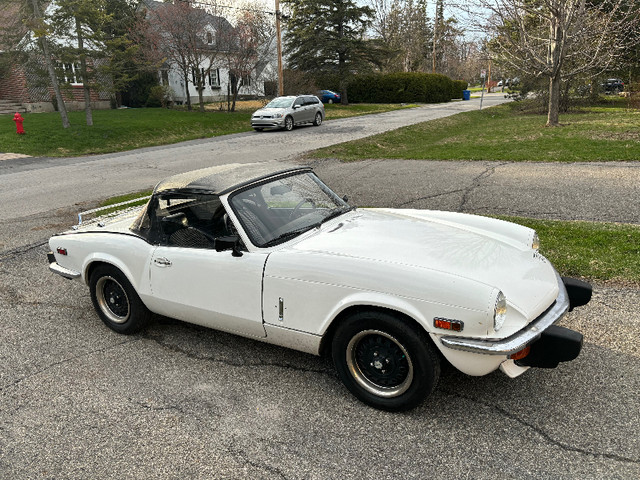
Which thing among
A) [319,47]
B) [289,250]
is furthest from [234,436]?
[319,47]

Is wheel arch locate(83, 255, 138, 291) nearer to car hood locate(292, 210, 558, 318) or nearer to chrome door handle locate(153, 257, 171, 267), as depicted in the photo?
chrome door handle locate(153, 257, 171, 267)

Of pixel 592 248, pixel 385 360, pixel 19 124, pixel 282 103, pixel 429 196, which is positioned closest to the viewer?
pixel 385 360

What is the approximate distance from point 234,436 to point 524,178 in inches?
341

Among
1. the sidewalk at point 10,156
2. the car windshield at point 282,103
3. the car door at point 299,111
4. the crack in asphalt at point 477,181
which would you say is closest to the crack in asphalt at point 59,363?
the crack in asphalt at point 477,181

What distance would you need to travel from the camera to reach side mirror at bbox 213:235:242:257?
3.32 m

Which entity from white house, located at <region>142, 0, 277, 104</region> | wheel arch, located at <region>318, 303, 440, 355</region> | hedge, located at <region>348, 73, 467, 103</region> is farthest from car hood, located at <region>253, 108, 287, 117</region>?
hedge, located at <region>348, 73, 467, 103</region>

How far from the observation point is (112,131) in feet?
70.8

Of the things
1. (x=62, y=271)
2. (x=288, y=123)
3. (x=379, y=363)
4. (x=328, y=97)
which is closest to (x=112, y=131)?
(x=288, y=123)

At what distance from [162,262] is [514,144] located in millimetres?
13019

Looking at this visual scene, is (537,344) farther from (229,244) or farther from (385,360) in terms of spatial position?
(229,244)

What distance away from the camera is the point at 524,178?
985 cm

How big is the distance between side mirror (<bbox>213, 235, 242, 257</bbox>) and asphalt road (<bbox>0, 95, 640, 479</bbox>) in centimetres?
88

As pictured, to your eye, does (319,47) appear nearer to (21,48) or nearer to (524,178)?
(21,48)

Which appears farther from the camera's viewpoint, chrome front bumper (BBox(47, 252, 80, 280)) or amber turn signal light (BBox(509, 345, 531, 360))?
chrome front bumper (BBox(47, 252, 80, 280))
